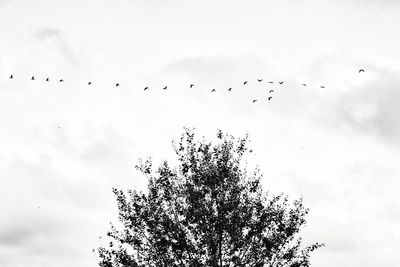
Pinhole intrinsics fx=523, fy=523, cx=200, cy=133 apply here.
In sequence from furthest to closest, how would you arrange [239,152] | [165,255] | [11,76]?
1. [239,152]
2. [165,255]
3. [11,76]

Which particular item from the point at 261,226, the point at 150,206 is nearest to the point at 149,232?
the point at 150,206

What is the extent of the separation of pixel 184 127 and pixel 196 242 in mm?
5544

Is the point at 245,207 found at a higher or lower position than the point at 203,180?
lower

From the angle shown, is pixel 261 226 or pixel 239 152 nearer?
pixel 261 226

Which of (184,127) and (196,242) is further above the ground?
(184,127)

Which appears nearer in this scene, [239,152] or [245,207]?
[245,207]

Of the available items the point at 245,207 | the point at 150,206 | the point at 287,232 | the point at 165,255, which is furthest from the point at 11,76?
the point at 287,232

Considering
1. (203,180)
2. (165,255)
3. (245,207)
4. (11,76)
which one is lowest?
(165,255)

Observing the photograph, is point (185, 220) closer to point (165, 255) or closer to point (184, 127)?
point (165, 255)

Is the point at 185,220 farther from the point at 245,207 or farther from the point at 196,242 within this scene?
the point at 245,207

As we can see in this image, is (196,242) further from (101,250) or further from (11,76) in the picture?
(11,76)

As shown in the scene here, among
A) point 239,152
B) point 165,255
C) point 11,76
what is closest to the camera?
point 11,76

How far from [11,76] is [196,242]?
32.9ft

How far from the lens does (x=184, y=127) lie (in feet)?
80.8
